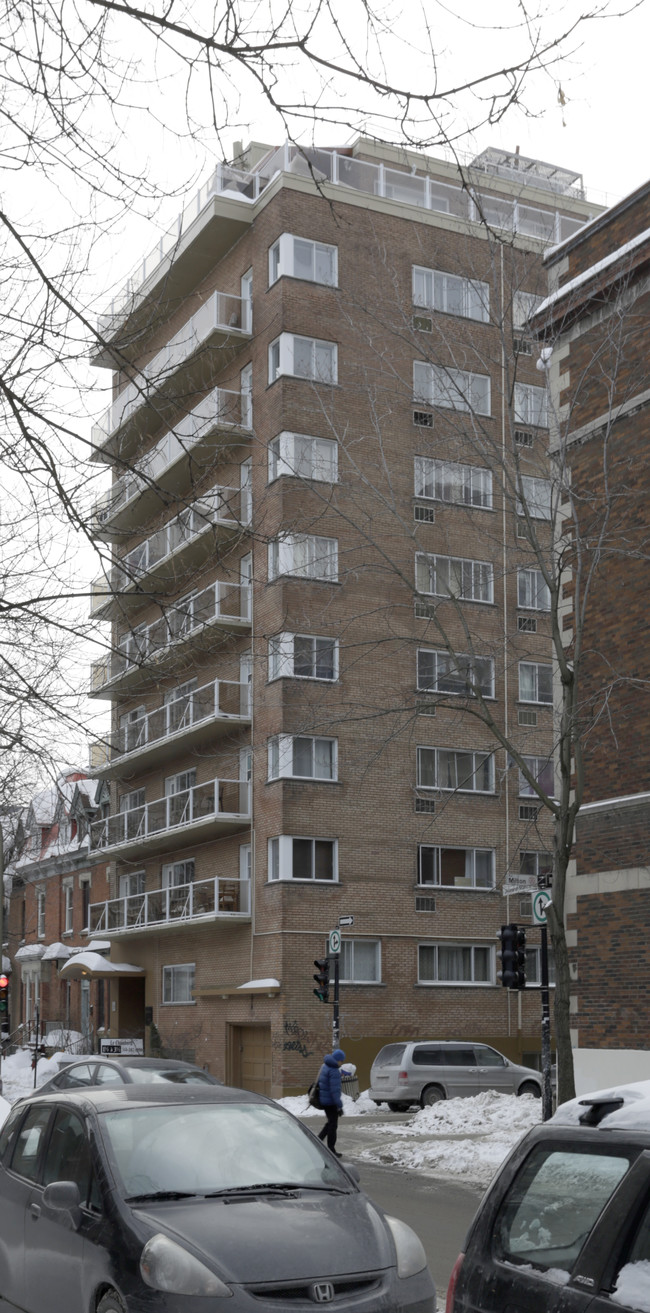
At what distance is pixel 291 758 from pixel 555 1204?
1169 inches

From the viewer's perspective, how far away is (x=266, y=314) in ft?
120

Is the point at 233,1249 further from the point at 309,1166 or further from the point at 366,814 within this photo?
the point at 366,814

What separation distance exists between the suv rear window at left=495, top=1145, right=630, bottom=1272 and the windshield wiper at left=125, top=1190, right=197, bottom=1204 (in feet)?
8.82

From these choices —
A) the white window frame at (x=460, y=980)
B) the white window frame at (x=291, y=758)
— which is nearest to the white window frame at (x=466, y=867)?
the white window frame at (x=460, y=980)

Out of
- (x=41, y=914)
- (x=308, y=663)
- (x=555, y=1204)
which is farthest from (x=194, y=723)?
(x=555, y=1204)

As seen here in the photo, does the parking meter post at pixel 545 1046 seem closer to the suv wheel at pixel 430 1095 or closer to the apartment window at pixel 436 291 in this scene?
the suv wheel at pixel 430 1095

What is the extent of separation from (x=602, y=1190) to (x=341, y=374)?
33.2 metres

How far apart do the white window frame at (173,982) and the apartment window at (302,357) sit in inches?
641

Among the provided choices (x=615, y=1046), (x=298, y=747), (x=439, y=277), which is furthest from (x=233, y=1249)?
(x=439, y=277)

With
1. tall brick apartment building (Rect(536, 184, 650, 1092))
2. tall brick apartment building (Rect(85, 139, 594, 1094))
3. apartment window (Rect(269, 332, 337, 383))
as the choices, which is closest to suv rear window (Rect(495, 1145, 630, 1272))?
tall brick apartment building (Rect(536, 184, 650, 1092))

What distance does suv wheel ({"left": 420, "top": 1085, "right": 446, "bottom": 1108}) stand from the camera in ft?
98.5

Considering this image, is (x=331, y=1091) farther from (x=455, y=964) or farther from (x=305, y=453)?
(x=305, y=453)

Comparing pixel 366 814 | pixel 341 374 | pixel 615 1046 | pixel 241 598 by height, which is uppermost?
pixel 341 374

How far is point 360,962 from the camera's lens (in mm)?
34312
